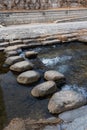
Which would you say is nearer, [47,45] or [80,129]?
[80,129]

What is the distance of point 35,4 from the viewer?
65.0 ft

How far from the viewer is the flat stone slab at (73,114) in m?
4.08

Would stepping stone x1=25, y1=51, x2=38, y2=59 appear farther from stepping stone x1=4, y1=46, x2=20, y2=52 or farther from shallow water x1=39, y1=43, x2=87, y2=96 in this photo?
stepping stone x1=4, y1=46, x2=20, y2=52

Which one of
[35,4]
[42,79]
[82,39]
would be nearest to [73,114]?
[42,79]

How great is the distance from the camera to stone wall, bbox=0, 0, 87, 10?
750 inches

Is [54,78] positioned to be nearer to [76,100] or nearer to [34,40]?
[76,100]

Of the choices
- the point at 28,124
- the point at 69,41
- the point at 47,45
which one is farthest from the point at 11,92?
the point at 69,41

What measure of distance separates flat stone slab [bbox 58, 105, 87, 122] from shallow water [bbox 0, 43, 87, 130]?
0.36 m

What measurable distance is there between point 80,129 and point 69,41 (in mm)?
6717

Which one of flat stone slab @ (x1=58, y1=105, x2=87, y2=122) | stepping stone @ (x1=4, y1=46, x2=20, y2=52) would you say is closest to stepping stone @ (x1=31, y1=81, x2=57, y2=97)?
flat stone slab @ (x1=58, y1=105, x2=87, y2=122)

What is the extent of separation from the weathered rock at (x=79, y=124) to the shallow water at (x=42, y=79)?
0.68 metres

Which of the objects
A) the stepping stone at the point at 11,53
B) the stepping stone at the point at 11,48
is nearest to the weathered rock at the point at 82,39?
the stepping stone at the point at 11,48

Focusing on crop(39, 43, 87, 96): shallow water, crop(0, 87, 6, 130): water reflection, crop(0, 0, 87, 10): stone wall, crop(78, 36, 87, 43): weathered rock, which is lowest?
crop(39, 43, 87, 96): shallow water

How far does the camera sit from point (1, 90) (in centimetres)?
562
